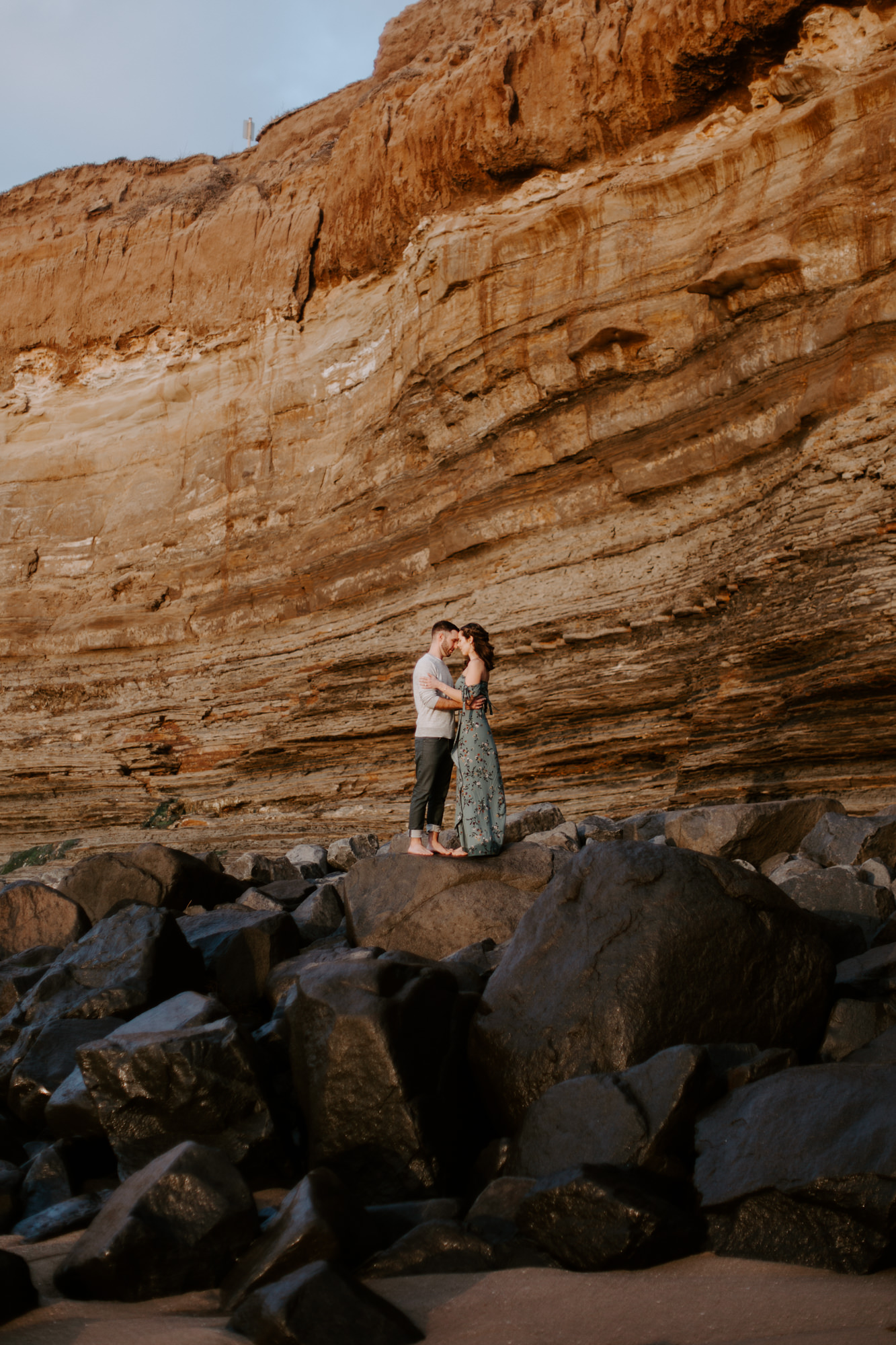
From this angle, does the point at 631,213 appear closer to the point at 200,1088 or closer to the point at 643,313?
the point at 643,313

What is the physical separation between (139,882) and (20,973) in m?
1.40

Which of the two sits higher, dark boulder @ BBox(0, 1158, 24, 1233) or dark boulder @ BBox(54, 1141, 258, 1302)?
dark boulder @ BBox(54, 1141, 258, 1302)

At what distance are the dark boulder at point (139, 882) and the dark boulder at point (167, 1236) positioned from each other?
4229 mm

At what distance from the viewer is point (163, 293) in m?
16.9

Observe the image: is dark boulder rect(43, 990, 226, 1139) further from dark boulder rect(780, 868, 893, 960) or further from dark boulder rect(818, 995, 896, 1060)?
dark boulder rect(780, 868, 893, 960)

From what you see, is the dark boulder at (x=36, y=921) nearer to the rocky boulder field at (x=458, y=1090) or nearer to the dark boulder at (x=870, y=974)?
the rocky boulder field at (x=458, y=1090)

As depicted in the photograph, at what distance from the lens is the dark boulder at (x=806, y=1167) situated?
8.72 feet

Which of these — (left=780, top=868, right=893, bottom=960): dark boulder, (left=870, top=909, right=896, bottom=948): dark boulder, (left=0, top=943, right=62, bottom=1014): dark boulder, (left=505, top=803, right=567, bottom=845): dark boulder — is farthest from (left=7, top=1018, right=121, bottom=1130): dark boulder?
(left=505, top=803, right=567, bottom=845): dark boulder

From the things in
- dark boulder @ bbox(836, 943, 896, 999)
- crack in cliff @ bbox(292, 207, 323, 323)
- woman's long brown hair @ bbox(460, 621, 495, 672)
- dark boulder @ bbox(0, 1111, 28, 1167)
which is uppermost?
crack in cliff @ bbox(292, 207, 323, 323)

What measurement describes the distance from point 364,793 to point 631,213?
7426 mm

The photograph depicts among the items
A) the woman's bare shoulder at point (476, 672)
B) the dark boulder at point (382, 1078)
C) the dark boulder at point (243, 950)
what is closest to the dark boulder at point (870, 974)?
the dark boulder at point (382, 1078)

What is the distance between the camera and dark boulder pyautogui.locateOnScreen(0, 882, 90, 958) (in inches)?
271

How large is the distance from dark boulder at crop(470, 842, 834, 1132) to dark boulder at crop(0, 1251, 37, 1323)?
5.72ft

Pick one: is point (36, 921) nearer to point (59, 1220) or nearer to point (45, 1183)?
point (45, 1183)
